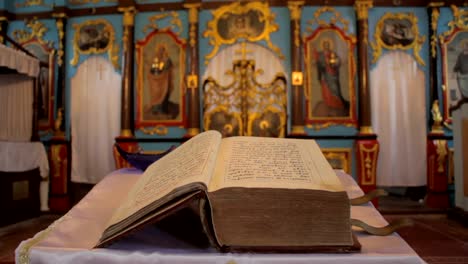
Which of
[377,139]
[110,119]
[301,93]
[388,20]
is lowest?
[377,139]

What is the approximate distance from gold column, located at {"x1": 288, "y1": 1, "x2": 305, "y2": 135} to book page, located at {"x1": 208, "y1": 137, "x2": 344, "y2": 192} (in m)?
6.01

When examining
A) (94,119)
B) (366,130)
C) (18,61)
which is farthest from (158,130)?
(366,130)

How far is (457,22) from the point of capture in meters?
7.02

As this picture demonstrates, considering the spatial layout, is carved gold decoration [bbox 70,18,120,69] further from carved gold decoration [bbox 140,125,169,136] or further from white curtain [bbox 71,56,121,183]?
carved gold decoration [bbox 140,125,169,136]

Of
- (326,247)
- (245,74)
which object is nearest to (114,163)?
(245,74)

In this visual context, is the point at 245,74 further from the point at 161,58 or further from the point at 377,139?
the point at 377,139

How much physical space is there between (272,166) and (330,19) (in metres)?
7.05

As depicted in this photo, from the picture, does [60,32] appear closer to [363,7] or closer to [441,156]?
[363,7]

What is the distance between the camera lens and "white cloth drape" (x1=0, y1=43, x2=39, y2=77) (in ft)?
15.7

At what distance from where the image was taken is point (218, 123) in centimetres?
712

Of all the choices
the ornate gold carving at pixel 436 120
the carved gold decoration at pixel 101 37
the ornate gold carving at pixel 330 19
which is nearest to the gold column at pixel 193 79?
the carved gold decoration at pixel 101 37

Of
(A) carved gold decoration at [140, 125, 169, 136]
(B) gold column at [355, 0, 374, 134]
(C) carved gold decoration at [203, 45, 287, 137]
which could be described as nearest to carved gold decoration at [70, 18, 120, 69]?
(A) carved gold decoration at [140, 125, 169, 136]

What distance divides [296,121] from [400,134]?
6.78 feet

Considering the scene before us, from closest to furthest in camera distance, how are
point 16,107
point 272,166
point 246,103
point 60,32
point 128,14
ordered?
point 272,166, point 16,107, point 246,103, point 128,14, point 60,32
